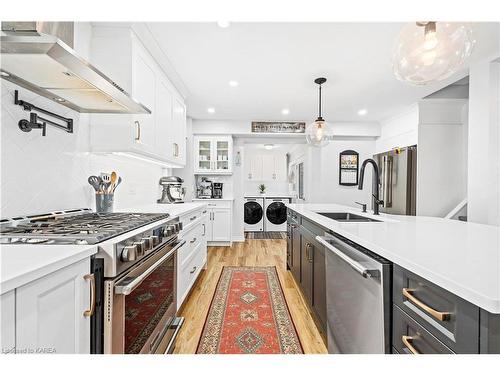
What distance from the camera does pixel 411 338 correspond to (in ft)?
2.79

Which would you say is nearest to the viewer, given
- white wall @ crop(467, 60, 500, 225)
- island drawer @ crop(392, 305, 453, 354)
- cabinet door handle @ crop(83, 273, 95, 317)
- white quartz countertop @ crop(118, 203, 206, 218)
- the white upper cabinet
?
island drawer @ crop(392, 305, 453, 354)

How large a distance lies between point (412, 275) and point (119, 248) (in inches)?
43.6

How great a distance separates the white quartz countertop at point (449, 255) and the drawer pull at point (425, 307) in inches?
3.4

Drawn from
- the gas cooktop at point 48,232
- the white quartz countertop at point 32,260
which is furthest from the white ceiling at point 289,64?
the white quartz countertop at point 32,260

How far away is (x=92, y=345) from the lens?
39.8 inches

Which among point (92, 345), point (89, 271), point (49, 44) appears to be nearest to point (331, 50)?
point (49, 44)

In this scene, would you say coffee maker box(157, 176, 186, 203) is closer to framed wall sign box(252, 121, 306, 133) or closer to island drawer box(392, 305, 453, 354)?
framed wall sign box(252, 121, 306, 133)

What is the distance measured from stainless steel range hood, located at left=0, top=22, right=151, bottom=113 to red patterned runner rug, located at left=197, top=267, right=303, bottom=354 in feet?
5.71

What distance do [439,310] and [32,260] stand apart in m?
1.20

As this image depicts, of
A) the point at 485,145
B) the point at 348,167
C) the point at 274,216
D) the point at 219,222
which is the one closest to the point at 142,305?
the point at 485,145

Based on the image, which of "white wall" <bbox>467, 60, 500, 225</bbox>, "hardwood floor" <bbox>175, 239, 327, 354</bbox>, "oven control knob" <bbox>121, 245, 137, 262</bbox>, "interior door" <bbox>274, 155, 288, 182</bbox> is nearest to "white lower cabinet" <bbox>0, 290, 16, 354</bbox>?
"oven control knob" <bbox>121, 245, 137, 262</bbox>

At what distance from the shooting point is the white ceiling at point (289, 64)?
2076 millimetres

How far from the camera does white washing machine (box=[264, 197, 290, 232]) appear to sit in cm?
659
